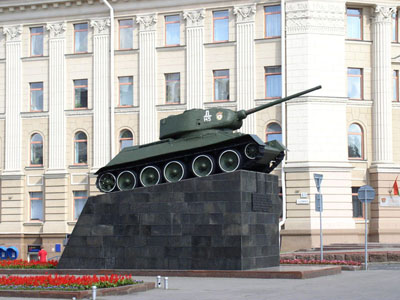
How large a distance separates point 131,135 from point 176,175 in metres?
18.7

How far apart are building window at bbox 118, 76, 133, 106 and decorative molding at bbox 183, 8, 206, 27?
451 cm

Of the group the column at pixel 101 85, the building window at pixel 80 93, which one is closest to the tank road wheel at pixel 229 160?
the column at pixel 101 85

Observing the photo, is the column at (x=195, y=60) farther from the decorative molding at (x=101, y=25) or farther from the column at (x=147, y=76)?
the decorative molding at (x=101, y=25)

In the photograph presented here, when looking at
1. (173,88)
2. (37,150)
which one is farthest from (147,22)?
(37,150)

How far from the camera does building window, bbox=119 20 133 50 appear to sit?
151 ft

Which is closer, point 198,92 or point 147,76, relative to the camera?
point 198,92

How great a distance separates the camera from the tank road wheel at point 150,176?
27.8m

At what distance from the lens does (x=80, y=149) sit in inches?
1829

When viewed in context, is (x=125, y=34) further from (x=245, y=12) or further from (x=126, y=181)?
(x=126, y=181)

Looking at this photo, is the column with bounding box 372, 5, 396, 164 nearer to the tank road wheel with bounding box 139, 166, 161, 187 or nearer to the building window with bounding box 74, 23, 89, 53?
the building window with bounding box 74, 23, 89, 53

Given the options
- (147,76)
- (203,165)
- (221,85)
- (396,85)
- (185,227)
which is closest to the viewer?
(185,227)

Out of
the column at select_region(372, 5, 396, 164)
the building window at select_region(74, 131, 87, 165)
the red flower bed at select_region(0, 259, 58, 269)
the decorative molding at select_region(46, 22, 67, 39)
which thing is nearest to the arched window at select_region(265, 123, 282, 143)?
the column at select_region(372, 5, 396, 164)

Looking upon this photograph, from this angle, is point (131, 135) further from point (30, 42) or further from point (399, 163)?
point (399, 163)

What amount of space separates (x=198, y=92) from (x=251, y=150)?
749 inches
